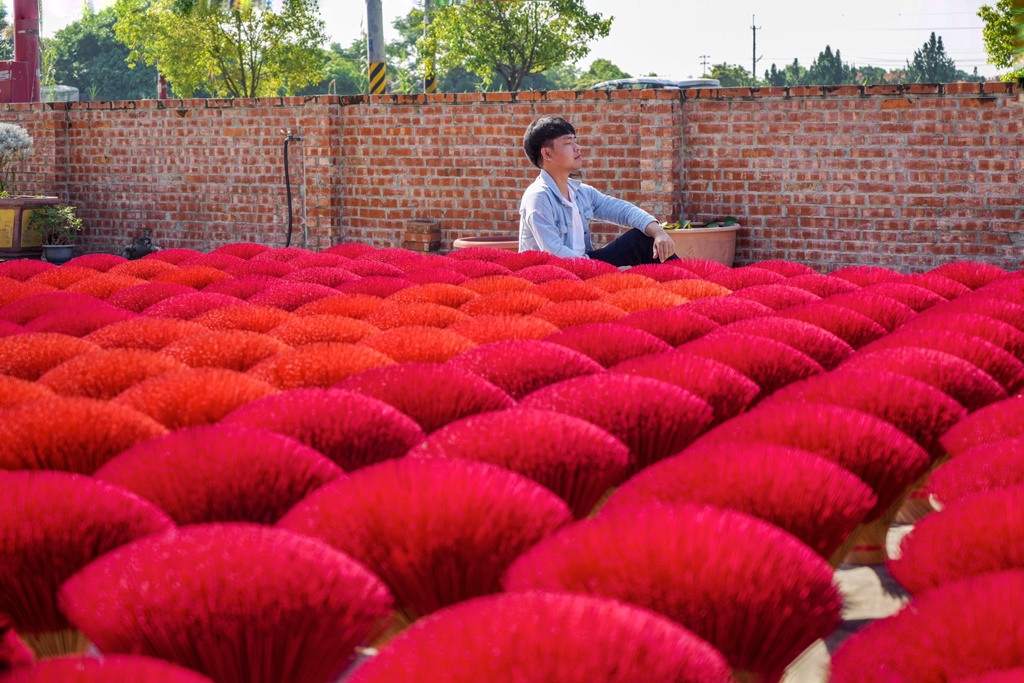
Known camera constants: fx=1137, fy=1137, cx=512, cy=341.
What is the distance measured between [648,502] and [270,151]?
25.8 ft

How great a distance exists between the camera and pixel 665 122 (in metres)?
6.59

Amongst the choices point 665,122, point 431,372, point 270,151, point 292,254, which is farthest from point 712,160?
point 431,372

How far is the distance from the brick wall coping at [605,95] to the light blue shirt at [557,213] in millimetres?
2495

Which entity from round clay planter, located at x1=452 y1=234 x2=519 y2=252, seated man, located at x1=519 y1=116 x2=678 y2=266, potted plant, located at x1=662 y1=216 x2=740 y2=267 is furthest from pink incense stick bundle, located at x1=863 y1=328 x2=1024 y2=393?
potted plant, located at x1=662 y1=216 x2=740 y2=267

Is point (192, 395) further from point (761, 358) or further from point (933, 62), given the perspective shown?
point (933, 62)

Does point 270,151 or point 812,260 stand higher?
point 270,151

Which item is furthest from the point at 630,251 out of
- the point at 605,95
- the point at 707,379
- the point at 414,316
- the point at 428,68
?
the point at 428,68

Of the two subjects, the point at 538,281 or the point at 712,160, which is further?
the point at 712,160

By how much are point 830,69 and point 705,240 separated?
4559cm

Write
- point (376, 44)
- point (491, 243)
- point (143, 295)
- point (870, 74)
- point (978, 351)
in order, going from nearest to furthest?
point (978, 351) < point (143, 295) < point (491, 243) < point (376, 44) < point (870, 74)

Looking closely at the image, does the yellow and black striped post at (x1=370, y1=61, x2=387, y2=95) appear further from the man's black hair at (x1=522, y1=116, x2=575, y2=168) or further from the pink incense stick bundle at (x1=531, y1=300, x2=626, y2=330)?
the pink incense stick bundle at (x1=531, y1=300, x2=626, y2=330)

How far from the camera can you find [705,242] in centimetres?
620

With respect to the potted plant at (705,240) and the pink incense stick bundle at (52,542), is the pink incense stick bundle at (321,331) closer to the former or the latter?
the pink incense stick bundle at (52,542)

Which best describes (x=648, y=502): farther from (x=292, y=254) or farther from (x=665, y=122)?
(x=665, y=122)
